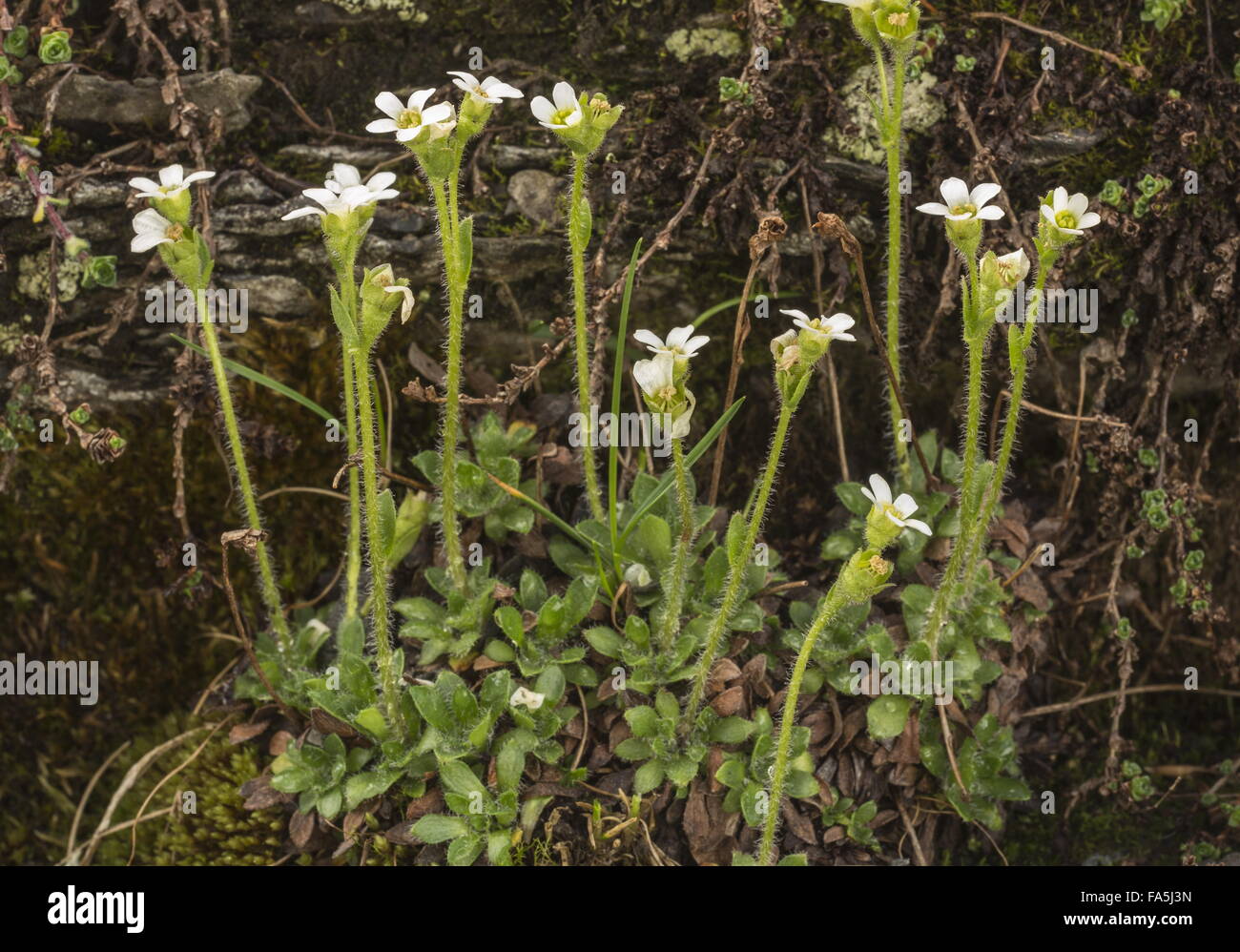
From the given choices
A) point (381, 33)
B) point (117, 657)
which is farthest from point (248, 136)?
point (117, 657)

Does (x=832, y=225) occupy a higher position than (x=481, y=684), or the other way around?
(x=832, y=225)

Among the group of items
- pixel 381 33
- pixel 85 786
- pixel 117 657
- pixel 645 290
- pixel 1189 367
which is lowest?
pixel 85 786

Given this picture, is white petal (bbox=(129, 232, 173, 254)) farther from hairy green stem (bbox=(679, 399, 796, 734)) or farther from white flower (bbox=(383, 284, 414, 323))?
hairy green stem (bbox=(679, 399, 796, 734))

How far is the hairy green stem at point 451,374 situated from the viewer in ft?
7.15

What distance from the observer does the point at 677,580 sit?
2.45 m

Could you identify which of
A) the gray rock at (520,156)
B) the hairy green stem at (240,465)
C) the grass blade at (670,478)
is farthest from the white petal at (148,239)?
the grass blade at (670,478)

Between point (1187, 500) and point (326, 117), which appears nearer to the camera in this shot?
point (1187, 500)

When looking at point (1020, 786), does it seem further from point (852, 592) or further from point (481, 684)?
point (481, 684)

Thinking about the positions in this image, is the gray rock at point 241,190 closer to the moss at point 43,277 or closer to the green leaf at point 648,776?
the moss at point 43,277

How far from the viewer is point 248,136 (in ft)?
9.31

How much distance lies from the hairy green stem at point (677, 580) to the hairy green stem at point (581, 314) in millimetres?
209

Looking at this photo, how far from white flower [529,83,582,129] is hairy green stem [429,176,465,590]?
0.21 metres

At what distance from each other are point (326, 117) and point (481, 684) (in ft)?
4.89

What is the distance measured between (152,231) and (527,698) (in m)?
1.20
